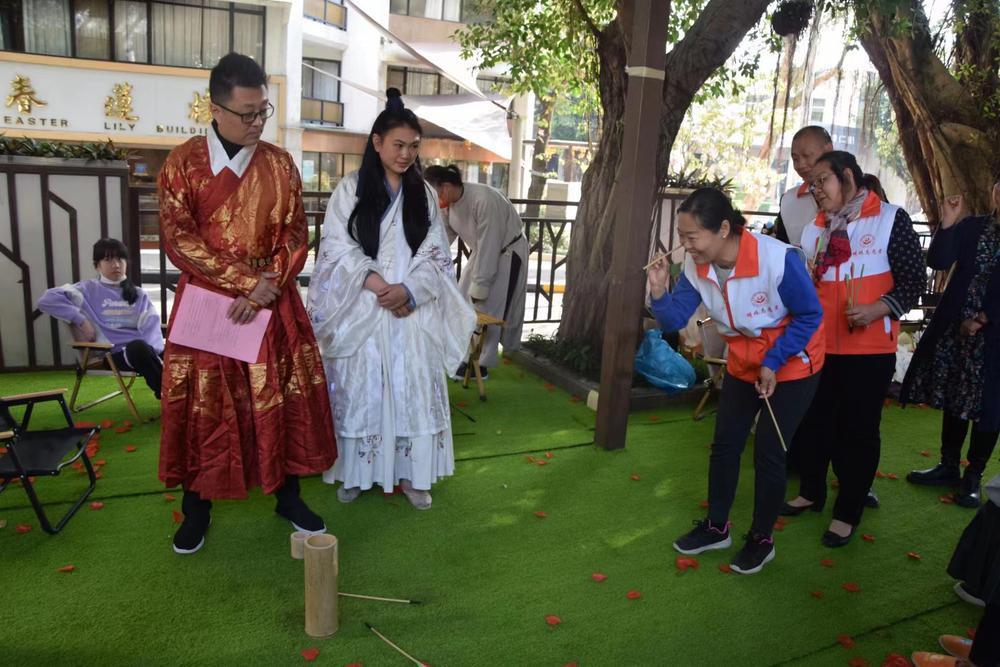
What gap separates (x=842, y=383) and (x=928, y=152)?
5.91 metres

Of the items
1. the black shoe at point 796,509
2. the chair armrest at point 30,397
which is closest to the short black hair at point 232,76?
the chair armrest at point 30,397

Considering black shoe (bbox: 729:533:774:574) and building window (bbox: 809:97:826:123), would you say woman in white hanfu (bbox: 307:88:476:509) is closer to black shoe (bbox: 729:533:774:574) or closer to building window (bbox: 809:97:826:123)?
black shoe (bbox: 729:533:774:574)

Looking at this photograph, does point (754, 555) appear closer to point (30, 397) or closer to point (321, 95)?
point (30, 397)

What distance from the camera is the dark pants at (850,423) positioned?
3.16 meters

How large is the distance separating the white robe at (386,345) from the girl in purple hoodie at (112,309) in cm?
136

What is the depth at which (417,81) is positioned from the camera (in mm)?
19203

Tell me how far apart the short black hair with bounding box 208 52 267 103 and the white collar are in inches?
5.2

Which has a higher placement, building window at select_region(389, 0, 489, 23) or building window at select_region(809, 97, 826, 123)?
building window at select_region(389, 0, 489, 23)

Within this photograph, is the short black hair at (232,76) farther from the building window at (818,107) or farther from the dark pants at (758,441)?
the building window at (818,107)

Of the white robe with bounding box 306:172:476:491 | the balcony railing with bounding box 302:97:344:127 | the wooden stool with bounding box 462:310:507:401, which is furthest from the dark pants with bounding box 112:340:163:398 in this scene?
the balcony railing with bounding box 302:97:344:127

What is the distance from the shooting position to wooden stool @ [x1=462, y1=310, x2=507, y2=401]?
479 centimetres

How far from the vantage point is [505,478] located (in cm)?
378

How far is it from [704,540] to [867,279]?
118 cm

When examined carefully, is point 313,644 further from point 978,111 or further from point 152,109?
point 152,109
